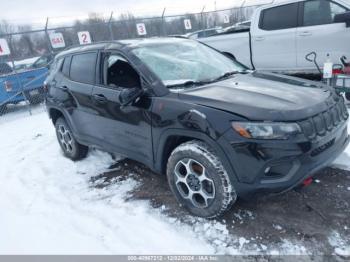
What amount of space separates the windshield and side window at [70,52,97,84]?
0.80m

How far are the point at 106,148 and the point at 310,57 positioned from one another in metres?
4.78

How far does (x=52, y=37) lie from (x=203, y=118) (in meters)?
11.8

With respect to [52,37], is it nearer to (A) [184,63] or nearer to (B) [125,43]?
(B) [125,43]

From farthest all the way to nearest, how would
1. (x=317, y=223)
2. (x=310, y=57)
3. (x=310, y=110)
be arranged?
1. (x=310, y=57)
2. (x=317, y=223)
3. (x=310, y=110)

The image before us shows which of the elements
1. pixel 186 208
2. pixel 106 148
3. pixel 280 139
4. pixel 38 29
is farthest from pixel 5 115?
pixel 280 139

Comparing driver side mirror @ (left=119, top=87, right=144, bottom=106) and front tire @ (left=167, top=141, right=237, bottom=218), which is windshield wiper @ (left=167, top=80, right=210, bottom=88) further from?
front tire @ (left=167, top=141, right=237, bottom=218)

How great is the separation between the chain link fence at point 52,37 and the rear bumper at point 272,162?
336 inches

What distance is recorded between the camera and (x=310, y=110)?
2.79 meters

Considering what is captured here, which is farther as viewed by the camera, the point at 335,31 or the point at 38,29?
the point at 38,29

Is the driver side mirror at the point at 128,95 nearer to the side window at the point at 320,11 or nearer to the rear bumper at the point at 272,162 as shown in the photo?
the rear bumper at the point at 272,162

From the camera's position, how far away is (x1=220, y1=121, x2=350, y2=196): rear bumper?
2631mm

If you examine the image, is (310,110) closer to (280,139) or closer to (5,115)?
(280,139)

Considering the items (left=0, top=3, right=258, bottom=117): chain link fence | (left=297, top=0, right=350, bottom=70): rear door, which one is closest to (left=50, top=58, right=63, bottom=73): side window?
(left=297, top=0, right=350, bottom=70): rear door

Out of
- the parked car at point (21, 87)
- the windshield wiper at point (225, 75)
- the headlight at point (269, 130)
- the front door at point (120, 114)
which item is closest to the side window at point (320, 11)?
the windshield wiper at point (225, 75)
